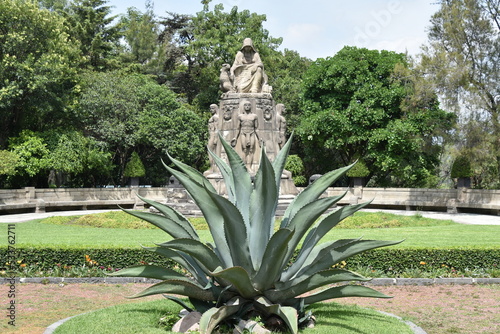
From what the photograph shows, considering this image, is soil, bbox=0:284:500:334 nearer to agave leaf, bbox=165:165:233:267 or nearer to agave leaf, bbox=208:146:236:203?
agave leaf, bbox=165:165:233:267

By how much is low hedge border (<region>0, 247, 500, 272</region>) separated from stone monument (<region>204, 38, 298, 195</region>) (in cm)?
1183

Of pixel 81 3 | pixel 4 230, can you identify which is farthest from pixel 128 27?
pixel 4 230

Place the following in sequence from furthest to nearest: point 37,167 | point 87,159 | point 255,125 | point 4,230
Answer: point 87,159, point 37,167, point 255,125, point 4,230

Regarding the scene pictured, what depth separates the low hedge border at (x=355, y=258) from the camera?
11305mm

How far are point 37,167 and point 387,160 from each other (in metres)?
19.5

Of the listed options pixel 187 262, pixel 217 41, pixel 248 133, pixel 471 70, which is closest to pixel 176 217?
pixel 187 262

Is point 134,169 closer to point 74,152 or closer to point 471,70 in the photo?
point 74,152

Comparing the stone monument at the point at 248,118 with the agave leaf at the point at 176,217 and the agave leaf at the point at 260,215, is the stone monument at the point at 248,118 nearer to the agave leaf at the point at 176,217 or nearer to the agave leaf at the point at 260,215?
the agave leaf at the point at 176,217

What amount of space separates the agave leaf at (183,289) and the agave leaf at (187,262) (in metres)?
0.19

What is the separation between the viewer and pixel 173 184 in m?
24.8

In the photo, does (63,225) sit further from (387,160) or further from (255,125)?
(387,160)

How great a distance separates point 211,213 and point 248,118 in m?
17.0

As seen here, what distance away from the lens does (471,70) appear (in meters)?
27.6

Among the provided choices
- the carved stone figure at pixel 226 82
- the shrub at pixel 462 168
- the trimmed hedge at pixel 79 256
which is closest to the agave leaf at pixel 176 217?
the trimmed hedge at pixel 79 256
